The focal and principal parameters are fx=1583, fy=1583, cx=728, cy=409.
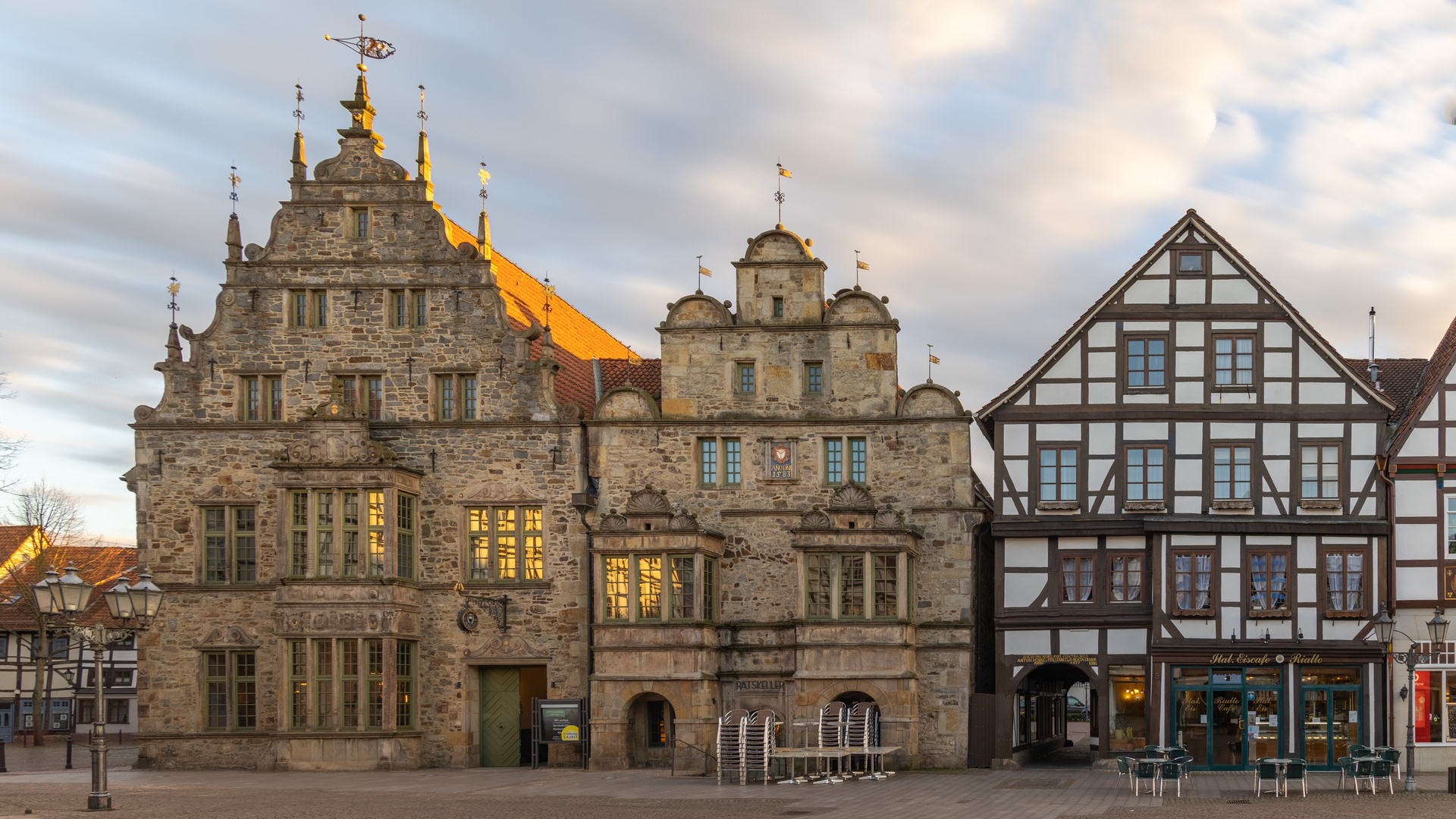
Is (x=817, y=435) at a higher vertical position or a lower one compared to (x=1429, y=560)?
higher

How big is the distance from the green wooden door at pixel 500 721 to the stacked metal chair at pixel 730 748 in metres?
5.41

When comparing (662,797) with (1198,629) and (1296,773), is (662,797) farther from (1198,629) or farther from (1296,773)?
(1198,629)

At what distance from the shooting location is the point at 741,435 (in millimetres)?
37312

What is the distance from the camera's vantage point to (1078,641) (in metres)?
35.5

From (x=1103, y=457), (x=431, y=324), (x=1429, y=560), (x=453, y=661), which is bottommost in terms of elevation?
(x=453, y=661)

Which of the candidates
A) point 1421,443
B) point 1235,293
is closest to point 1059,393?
point 1235,293

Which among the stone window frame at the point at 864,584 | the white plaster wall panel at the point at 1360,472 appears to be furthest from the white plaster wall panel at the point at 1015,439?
the white plaster wall panel at the point at 1360,472

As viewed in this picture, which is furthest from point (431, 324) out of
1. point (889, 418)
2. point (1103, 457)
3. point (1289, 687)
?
point (1289, 687)

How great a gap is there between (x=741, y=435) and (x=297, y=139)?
43.0ft

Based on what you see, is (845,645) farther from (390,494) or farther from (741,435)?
(390,494)

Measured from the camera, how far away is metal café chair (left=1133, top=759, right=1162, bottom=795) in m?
28.5

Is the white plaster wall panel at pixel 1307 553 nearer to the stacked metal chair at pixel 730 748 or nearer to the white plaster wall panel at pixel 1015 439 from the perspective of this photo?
the white plaster wall panel at pixel 1015 439

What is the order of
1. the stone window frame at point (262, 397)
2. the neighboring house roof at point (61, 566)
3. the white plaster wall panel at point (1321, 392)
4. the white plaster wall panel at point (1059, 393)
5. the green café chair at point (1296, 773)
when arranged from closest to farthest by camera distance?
the green café chair at point (1296, 773), the white plaster wall panel at point (1321, 392), the white plaster wall panel at point (1059, 393), the stone window frame at point (262, 397), the neighboring house roof at point (61, 566)

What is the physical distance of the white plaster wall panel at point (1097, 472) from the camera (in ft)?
118
